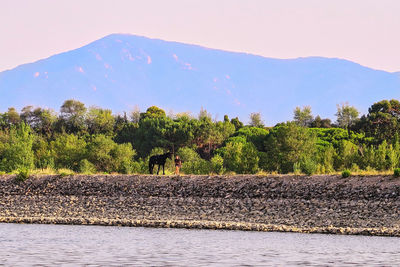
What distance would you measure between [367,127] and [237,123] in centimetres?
2790

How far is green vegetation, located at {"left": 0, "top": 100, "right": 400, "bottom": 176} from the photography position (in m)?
54.8

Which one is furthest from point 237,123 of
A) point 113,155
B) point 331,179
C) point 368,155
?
point 331,179

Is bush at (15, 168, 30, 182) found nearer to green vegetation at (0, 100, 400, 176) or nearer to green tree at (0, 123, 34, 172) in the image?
green vegetation at (0, 100, 400, 176)

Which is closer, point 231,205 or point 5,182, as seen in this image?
point 231,205

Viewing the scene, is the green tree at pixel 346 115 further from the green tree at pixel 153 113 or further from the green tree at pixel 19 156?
the green tree at pixel 19 156

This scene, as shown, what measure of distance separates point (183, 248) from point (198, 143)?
79214mm

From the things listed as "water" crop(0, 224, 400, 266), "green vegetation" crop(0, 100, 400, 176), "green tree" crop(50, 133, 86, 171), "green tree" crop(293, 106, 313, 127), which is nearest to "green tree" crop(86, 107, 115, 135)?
"green vegetation" crop(0, 100, 400, 176)

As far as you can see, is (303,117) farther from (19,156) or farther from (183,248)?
(183,248)

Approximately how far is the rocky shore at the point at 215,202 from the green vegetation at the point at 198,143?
2.38m

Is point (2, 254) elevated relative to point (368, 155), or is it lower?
lower

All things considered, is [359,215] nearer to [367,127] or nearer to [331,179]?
[331,179]

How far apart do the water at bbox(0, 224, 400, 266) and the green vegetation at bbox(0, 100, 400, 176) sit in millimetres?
12683

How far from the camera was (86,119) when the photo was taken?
5281 inches

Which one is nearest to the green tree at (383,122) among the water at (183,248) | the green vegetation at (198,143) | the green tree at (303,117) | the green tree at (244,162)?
the green vegetation at (198,143)
